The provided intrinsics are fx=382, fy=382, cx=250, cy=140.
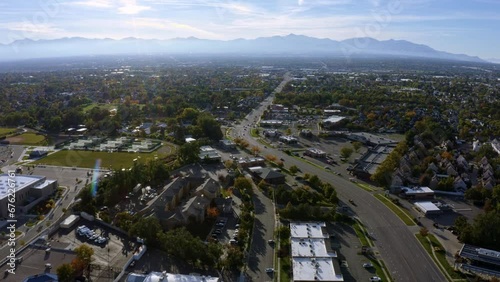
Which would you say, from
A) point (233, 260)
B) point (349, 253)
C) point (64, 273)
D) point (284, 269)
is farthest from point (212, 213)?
point (64, 273)

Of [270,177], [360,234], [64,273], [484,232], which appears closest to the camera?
[64,273]

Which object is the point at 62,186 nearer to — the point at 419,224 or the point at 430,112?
the point at 419,224

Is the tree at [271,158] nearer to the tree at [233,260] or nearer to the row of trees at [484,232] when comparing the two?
the row of trees at [484,232]

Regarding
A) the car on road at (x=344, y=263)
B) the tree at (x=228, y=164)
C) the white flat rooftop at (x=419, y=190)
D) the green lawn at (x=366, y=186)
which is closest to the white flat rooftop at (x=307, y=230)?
the car on road at (x=344, y=263)

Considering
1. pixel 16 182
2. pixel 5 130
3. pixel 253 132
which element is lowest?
pixel 5 130

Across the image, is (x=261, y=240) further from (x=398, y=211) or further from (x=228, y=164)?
(x=228, y=164)

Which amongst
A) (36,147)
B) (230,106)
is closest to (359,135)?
(230,106)

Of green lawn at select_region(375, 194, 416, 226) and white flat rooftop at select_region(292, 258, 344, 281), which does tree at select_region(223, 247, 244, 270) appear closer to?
white flat rooftop at select_region(292, 258, 344, 281)
